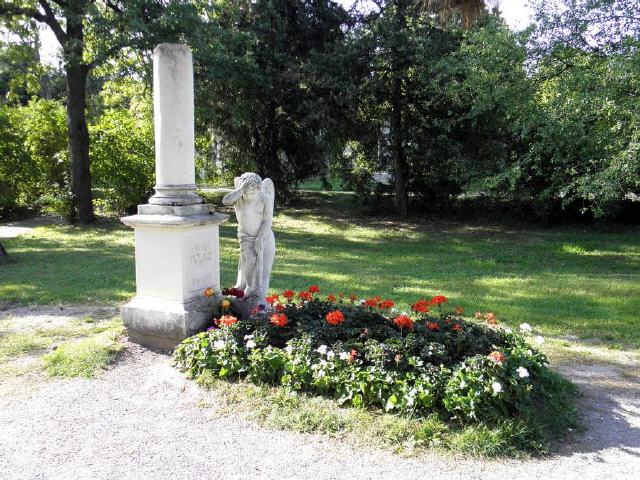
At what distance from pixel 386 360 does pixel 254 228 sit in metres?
2.22

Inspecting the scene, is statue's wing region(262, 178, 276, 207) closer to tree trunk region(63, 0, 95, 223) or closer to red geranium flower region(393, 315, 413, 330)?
red geranium flower region(393, 315, 413, 330)

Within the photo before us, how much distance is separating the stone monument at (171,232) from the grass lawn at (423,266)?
2.58 m

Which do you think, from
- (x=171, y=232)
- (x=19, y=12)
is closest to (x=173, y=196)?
(x=171, y=232)

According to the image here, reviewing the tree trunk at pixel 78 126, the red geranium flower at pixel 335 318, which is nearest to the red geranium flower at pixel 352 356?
the red geranium flower at pixel 335 318

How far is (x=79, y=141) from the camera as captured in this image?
54.0 ft

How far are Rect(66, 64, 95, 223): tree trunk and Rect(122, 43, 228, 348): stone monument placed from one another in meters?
12.0

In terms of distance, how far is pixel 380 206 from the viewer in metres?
19.3

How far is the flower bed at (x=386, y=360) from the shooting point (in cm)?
398

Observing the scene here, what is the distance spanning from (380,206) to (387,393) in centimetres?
1539

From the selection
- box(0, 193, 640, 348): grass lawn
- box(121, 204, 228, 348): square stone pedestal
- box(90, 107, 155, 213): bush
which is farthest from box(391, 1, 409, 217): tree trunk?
box(121, 204, 228, 348): square stone pedestal

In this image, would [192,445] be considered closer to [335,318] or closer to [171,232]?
[335,318]

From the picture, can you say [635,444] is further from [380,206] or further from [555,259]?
[380,206]

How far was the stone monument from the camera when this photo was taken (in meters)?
5.51

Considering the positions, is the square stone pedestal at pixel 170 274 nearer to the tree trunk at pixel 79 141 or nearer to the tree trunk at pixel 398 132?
the tree trunk at pixel 398 132
